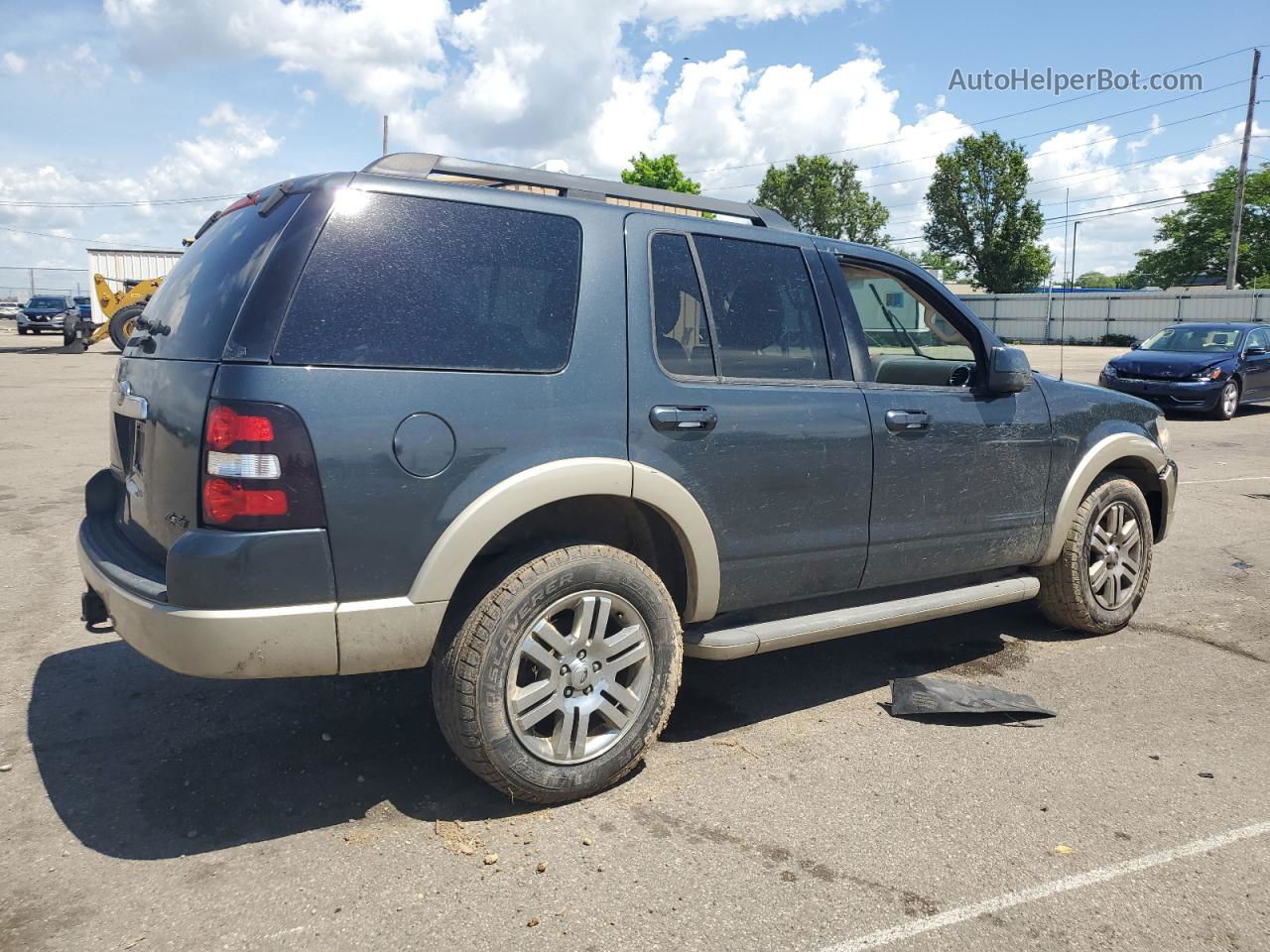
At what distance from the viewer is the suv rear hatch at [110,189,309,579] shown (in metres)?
2.88

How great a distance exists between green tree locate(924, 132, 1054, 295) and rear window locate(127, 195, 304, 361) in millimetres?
67763

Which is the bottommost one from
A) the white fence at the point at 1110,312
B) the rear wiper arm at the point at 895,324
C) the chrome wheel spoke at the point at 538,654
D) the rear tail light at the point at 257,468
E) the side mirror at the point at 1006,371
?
the chrome wheel spoke at the point at 538,654

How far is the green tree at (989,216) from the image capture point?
64.8 metres

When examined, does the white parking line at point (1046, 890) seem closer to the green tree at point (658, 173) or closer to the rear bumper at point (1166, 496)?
the rear bumper at point (1166, 496)

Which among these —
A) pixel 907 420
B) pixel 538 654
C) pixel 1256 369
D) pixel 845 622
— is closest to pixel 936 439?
pixel 907 420

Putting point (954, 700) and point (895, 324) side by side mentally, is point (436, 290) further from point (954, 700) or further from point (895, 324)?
point (954, 700)

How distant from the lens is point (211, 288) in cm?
316

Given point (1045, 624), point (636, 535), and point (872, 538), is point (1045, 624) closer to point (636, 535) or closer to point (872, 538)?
point (872, 538)

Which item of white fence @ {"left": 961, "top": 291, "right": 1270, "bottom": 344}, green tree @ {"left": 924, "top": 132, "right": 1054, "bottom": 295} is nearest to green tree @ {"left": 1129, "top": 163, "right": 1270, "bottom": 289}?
green tree @ {"left": 924, "top": 132, "right": 1054, "bottom": 295}

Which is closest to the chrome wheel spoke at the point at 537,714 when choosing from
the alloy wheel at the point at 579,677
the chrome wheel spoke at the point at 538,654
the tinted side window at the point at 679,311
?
the alloy wheel at the point at 579,677

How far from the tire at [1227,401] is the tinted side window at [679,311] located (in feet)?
49.7

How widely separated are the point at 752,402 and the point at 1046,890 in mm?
1801

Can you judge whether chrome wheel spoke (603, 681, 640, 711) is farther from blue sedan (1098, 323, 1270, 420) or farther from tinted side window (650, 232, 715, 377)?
blue sedan (1098, 323, 1270, 420)

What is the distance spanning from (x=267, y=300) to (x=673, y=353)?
136 cm
